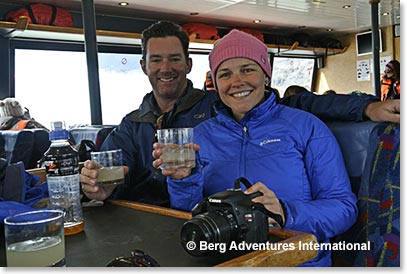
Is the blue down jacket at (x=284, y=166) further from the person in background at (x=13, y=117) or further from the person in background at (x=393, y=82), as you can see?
the person in background at (x=13, y=117)

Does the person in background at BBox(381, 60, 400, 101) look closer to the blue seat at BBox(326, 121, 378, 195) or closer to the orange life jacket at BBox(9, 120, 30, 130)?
the blue seat at BBox(326, 121, 378, 195)

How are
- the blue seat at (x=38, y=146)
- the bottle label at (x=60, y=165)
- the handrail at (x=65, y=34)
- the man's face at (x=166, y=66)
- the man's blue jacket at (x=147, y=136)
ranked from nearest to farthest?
the bottle label at (x=60, y=165) → the man's blue jacket at (x=147, y=136) → the man's face at (x=166, y=66) → the blue seat at (x=38, y=146) → the handrail at (x=65, y=34)

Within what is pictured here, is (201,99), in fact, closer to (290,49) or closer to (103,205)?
(103,205)

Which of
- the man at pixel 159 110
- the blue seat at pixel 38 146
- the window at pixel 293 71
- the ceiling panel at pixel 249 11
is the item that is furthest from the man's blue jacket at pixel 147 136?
the window at pixel 293 71

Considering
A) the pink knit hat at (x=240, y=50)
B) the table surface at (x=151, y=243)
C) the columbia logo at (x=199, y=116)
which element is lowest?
the table surface at (x=151, y=243)

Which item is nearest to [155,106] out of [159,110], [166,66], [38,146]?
[159,110]

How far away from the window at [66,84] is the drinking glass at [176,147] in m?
1.89

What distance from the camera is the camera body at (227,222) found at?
1.79 ft

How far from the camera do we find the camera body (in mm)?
546

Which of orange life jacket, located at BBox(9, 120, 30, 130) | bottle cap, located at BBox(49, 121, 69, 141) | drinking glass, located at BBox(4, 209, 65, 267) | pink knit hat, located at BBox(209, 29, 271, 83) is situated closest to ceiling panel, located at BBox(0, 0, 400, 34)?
orange life jacket, located at BBox(9, 120, 30, 130)

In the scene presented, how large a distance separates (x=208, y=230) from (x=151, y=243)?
112mm

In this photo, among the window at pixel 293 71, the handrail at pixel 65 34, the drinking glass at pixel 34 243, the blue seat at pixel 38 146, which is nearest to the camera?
the drinking glass at pixel 34 243

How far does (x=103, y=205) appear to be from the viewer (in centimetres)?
92

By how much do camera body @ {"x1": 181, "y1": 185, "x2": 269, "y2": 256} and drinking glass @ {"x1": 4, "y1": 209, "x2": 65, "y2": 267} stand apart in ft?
0.52
